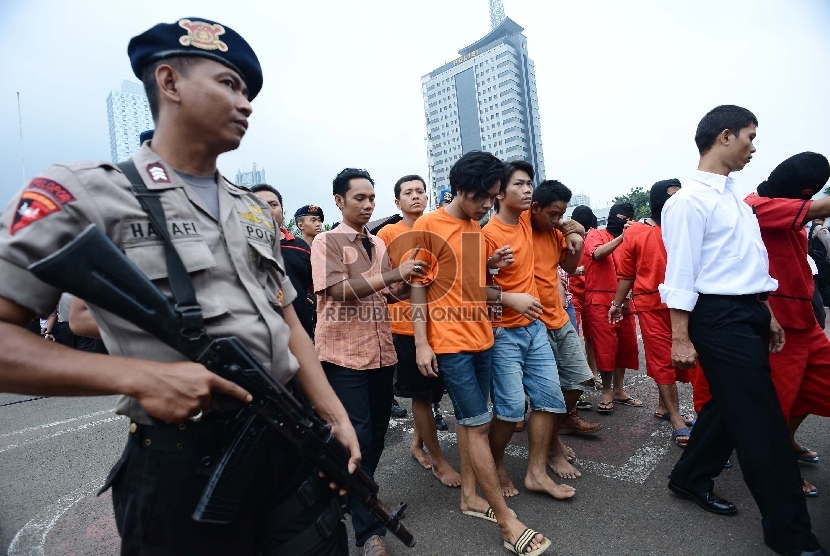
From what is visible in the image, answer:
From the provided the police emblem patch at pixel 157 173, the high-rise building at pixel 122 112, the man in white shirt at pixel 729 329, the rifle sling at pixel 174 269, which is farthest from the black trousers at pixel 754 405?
the high-rise building at pixel 122 112

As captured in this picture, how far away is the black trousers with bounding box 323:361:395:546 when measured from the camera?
249cm

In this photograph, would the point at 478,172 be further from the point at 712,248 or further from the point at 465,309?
the point at 712,248

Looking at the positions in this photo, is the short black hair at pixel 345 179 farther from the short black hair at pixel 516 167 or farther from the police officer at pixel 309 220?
the police officer at pixel 309 220

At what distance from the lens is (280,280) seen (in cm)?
152

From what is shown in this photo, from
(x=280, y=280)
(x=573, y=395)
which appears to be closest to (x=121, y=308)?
(x=280, y=280)

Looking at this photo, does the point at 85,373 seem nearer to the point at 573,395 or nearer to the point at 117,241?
the point at 117,241

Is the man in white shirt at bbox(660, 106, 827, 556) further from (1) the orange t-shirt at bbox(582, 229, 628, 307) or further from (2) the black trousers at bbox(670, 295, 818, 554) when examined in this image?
(1) the orange t-shirt at bbox(582, 229, 628, 307)

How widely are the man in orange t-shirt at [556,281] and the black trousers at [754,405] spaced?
0.98m

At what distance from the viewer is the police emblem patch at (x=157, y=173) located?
1220mm

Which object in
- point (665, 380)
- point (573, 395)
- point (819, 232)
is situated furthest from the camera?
point (819, 232)

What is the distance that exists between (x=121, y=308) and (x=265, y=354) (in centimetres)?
39

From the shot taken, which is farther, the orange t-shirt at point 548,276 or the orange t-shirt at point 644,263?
the orange t-shirt at point 644,263

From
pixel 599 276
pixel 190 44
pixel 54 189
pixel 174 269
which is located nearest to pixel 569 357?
pixel 599 276

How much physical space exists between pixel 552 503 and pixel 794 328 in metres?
1.68
